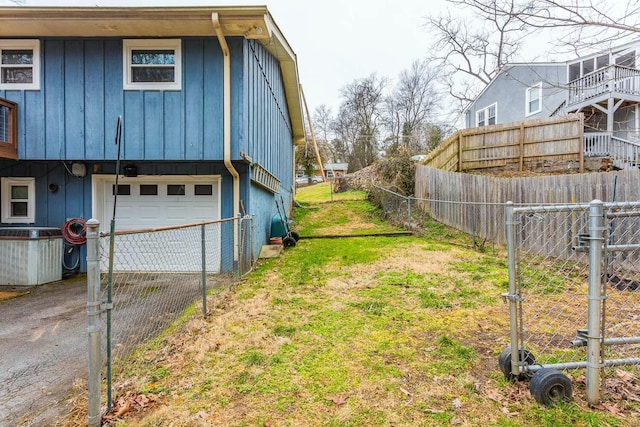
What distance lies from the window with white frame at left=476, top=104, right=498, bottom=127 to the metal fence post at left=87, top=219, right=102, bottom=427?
2104 centimetres

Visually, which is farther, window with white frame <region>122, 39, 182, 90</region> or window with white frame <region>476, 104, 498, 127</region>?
window with white frame <region>476, 104, 498, 127</region>

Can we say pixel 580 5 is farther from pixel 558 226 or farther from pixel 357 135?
pixel 357 135

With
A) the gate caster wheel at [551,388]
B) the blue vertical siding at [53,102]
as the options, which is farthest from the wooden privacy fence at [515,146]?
the blue vertical siding at [53,102]

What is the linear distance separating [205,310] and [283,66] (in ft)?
28.8

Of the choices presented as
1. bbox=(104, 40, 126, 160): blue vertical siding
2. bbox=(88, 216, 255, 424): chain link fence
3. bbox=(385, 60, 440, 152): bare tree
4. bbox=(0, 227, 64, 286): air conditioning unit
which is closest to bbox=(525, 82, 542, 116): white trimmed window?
Result: bbox=(385, 60, 440, 152): bare tree

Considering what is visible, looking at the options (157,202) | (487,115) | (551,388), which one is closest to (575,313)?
(551,388)

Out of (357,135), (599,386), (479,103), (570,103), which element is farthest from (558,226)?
(357,135)

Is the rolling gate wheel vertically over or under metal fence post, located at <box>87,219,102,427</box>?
under

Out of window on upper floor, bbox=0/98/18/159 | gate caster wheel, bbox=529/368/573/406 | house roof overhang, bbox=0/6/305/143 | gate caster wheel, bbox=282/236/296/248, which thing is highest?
house roof overhang, bbox=0/6/305/143

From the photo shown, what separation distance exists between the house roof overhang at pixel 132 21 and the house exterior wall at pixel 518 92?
46.5ft

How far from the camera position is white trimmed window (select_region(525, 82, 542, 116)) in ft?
52.7

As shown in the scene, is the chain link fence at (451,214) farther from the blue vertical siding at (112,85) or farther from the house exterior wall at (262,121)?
the blue vertical siding at (112,85)

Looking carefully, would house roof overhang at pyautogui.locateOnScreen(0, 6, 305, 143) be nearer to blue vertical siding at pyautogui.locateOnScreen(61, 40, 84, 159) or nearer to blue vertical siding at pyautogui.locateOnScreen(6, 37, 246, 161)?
blue vertical siding at pyautogui.locateOnScreen(6, 37, 246, 161)

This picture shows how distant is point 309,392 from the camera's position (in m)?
2.61
